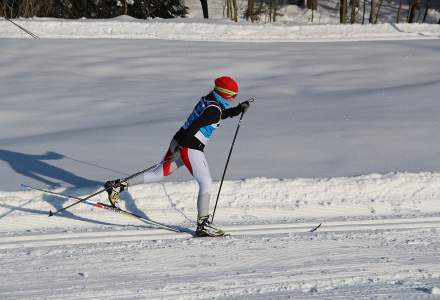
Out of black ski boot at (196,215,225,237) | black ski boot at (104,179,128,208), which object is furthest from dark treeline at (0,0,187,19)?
black ski boot at (196,215,225,237)

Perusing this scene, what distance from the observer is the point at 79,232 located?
7.90m

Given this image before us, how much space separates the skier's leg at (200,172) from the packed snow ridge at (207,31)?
14777mm

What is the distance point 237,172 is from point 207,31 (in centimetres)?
1373

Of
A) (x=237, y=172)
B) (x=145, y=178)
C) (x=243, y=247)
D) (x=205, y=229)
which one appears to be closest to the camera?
(x=243, y=247)

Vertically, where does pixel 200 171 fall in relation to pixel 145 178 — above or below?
above

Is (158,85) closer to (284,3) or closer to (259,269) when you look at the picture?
(259,269)

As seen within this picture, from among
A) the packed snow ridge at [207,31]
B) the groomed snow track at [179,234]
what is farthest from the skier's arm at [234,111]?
the packed snow ridge at [207,31]

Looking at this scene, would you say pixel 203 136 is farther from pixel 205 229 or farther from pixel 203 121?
pixel 205 229

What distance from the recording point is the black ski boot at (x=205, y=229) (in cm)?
774

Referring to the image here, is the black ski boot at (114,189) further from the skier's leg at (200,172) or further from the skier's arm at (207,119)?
the skier's arm at (207,119)

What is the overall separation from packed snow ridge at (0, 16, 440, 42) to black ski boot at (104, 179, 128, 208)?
14.4 metres

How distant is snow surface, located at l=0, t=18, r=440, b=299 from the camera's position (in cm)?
643

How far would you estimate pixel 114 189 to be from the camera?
8.16m

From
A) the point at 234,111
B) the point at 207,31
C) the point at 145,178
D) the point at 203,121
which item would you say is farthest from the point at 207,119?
the point at 207,31
